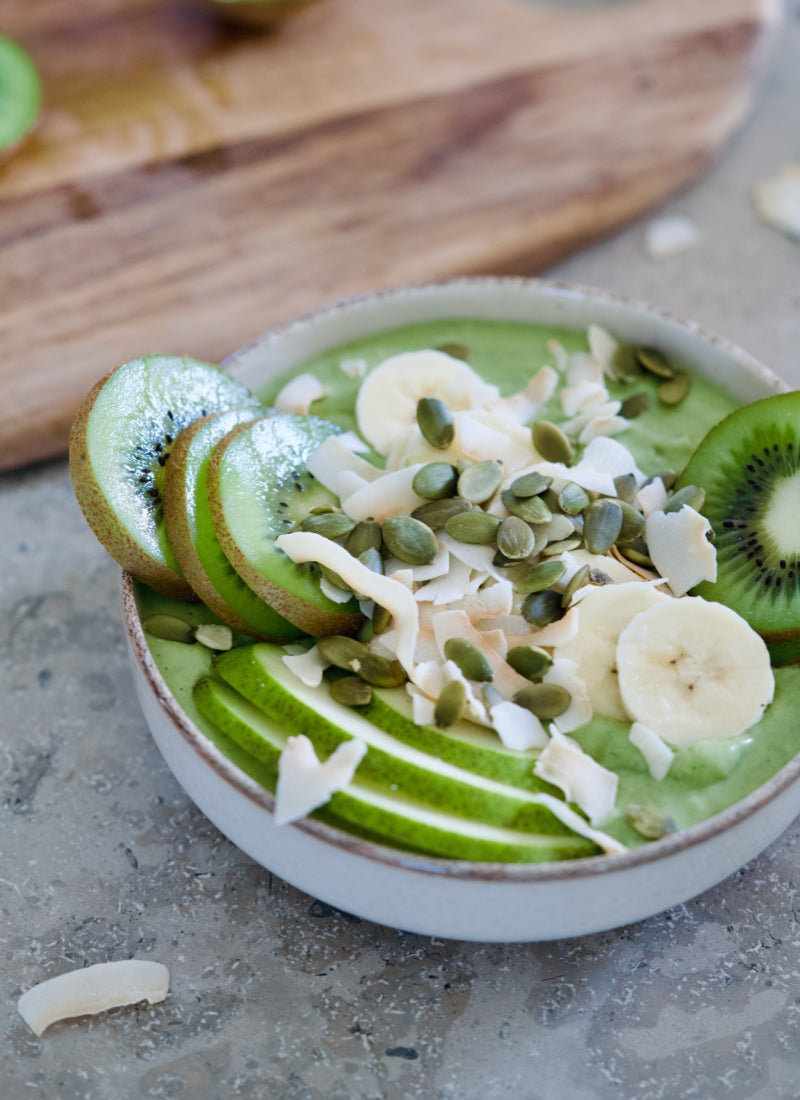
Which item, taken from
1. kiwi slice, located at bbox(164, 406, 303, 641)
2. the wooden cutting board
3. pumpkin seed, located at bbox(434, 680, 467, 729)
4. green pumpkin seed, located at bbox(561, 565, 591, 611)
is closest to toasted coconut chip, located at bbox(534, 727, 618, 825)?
pumpkin seed, located at bbox(434, 680, 467, 729)

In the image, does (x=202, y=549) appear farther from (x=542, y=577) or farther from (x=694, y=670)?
(x=694, y=670)

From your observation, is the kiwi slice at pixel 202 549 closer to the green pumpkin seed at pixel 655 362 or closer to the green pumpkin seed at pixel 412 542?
the green pumpkin seed at pixel 412 542

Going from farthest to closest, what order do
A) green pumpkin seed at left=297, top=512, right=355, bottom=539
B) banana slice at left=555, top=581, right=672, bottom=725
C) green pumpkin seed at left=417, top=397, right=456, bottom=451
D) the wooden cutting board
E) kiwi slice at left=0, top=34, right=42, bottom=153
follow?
kiwi slice at left=0, top=34, right=42, bottom=153 → the wooden cutting board → green pumpkin seed at left=417, top=397, right=456, bottom=451 → green pumpkin seed at left=297, top=512, right=355, bottom=539 → banana slice at left=555, top=581, right=672, bottom=725

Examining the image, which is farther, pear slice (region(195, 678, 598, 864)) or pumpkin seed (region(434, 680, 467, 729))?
pumpkin seed (region(434, 680, 467, 729))

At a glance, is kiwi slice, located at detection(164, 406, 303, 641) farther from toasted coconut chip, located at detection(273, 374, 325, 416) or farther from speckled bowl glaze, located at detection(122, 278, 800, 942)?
toasted coconut chip, located at detection(273, 374, 325, 416)

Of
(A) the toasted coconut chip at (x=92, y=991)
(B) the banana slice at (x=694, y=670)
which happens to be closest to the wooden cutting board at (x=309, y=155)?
(A) the toasted coconut chip at (x=92, y=991)

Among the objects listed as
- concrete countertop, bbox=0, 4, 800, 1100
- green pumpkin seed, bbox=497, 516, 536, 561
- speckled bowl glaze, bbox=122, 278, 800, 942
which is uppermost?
green pumpkin seed, bbox=497, 516, 536, 561

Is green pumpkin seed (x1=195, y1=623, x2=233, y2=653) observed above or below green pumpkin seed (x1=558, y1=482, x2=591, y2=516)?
below

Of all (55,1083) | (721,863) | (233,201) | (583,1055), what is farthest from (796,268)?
(55,1083)
